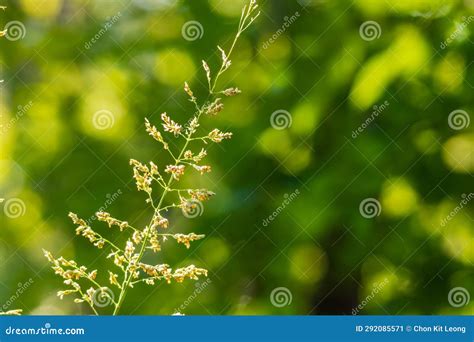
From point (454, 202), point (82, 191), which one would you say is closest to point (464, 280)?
point (454, 202)

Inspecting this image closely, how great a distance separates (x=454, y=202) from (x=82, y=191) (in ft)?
4.34

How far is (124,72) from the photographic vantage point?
250 centimetres

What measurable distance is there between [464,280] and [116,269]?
1.21 m

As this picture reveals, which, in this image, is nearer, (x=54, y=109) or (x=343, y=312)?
(x=343, y=312)

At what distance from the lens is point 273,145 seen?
7.96 feet

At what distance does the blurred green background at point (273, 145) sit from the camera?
2.34m

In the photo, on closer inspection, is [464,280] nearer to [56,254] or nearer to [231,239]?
[231,239]

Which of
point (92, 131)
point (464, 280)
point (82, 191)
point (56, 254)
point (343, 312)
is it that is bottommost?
point (56, 254)

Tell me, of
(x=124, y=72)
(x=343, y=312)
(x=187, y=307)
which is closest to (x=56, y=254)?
(x=187, y=307)

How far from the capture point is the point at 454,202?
96.8 inches

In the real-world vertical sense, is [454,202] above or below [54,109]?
above

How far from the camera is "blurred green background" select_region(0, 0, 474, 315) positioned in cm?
234

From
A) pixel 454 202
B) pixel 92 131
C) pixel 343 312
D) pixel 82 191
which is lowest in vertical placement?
pixel 82 191

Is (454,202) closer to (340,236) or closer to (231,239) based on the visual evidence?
(340,236)
